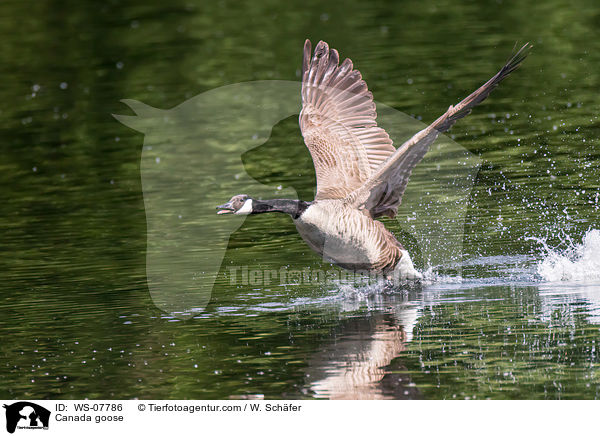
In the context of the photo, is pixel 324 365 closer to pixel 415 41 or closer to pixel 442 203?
pixel 442 203

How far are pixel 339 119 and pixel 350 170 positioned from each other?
29.7 inches

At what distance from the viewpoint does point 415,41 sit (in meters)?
22.4

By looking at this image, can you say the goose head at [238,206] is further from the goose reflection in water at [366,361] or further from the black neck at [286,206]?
the goose reflection in water at [366,361]

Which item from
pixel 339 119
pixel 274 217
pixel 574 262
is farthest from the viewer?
pixel 274 217

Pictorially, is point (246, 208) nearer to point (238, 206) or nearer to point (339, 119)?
point (238, 206)

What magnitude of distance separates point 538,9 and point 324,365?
61.6 ft

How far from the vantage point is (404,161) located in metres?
8.91
